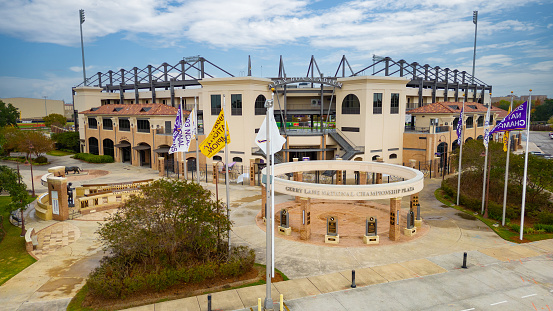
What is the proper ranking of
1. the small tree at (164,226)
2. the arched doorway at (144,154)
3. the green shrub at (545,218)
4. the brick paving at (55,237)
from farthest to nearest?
the arched doorway at (144,154), the green shrub at (545,218), the brick paving at (55,237), the small tree at (164,226)

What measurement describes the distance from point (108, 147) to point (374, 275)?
199 feet

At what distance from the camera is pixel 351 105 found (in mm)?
54375

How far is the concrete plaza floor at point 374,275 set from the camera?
17.0 meters

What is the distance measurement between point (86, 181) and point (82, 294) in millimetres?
34123

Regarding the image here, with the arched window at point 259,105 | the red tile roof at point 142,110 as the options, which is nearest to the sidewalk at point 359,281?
the arched window at point 259,105

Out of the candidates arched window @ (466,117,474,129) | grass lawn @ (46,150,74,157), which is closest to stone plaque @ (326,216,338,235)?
arched window @ (466,117,474,129)

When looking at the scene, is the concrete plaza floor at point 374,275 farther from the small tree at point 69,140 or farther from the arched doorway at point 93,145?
the small tree at point 69,140

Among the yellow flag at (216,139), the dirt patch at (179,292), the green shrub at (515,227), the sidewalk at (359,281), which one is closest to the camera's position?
the dirt patch at (179,292)

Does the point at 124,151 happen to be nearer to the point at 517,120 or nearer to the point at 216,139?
the point at 216,139

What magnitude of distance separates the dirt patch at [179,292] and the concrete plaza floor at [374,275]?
0.56 m

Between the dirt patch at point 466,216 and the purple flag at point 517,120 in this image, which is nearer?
the purple flag at point 517,120

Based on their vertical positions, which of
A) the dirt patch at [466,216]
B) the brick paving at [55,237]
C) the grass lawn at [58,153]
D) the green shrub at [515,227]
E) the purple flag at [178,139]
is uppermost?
the purple flag at [178,139]

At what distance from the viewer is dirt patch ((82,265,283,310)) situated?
16547mm

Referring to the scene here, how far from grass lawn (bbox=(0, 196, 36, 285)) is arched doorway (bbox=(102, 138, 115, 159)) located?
3992 centimetres
